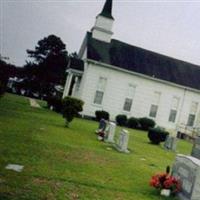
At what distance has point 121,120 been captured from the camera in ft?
117

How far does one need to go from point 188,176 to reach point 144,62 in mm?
29635

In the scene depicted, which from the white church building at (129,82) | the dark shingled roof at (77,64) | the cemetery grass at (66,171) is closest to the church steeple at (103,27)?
the white church building at (129,82)

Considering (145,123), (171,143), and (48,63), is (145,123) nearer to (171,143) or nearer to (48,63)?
(171,143)

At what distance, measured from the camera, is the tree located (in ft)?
213

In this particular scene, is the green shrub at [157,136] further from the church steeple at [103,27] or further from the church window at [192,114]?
the church window at [192,114]

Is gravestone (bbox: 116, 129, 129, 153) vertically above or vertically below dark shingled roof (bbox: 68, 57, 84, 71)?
below

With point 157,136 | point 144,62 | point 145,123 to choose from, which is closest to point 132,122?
point 145,123

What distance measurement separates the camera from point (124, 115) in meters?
36.1

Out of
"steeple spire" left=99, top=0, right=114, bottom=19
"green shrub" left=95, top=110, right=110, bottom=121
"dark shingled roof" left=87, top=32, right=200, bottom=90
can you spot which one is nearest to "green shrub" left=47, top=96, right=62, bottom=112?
"green shrub" left=95, top=110, right=110, bottom=121

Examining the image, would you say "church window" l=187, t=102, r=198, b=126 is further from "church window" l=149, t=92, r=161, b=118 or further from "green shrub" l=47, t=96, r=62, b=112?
"green shrub" l=47, t=96, r=62, b=112

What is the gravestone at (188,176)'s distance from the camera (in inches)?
381

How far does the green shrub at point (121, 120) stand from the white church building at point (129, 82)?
862 mm

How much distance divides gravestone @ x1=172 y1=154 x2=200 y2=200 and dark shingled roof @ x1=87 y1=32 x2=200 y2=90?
25.0 m

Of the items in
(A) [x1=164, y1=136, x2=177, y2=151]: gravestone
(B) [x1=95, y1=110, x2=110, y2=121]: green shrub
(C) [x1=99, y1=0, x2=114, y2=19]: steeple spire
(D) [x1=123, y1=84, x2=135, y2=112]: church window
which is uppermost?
(C) [x1=99, y1=0, x2=114, y2=19]: steeple spire
